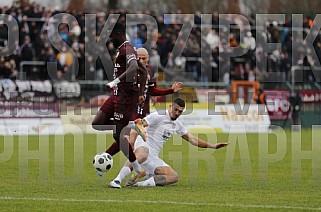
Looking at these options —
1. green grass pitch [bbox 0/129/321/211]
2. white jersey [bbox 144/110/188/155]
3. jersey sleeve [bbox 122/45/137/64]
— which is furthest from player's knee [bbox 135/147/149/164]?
jersey sleeve [bbox 122/45/137/64]

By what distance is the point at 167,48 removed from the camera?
93.9 ft

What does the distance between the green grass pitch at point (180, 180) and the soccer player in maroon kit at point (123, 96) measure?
0.71 m

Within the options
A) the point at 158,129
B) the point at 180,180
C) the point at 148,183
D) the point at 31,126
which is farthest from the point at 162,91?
the point at 31,126

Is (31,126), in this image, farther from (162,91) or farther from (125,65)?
(125,65)

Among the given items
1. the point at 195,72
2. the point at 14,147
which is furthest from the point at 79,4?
the point at 14,147

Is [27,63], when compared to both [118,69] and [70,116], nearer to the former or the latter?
[70,116]

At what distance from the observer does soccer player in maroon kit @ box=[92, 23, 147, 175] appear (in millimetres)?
12617

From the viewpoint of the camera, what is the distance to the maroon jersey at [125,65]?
41.3 feet

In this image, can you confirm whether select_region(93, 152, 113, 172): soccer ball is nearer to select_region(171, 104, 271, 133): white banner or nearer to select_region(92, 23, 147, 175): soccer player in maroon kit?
select_region(92, 23, 147, 175): soccer player in maroon kit

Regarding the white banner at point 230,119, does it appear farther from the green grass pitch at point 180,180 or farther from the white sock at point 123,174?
the white sock at point 123,174

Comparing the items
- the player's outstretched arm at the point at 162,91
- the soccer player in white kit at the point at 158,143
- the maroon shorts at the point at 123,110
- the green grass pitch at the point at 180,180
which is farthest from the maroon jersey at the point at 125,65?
the green grass pitch at the point at 180,180

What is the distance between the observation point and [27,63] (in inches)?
1039

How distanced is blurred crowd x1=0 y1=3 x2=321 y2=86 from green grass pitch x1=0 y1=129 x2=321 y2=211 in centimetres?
355

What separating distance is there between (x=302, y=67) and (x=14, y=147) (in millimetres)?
13426
